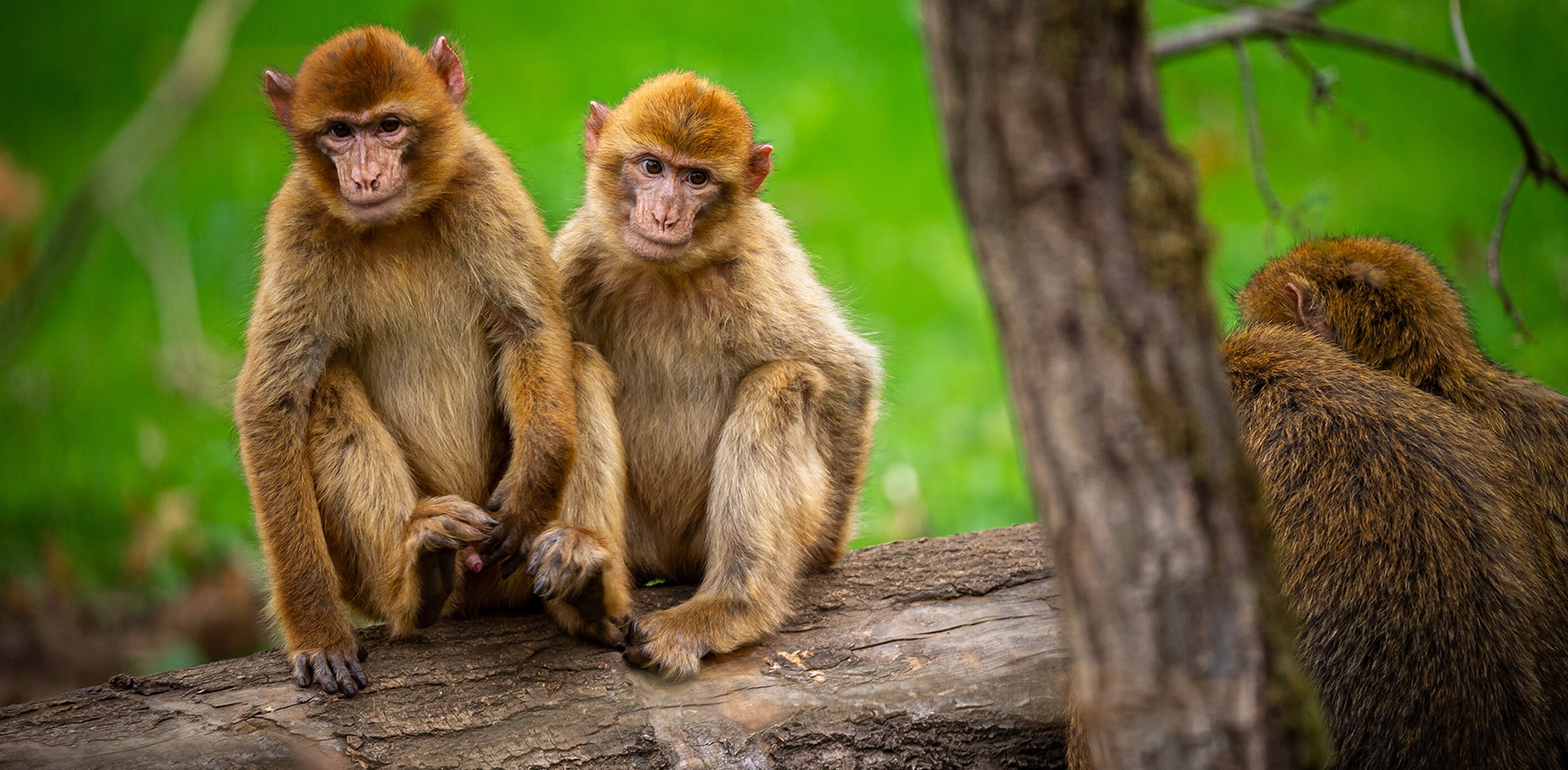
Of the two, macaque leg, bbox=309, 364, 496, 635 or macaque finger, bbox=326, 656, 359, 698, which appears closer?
macaque finger, bbox=326, 656, 359, 698

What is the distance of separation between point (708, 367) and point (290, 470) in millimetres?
1638

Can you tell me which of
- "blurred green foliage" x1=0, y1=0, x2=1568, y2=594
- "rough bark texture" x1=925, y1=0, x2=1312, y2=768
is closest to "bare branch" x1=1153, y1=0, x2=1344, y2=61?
"rough bark texture" x1=925, y1=0, x2=1312, y2=768

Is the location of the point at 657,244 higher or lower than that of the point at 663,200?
lower

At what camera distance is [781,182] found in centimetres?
995

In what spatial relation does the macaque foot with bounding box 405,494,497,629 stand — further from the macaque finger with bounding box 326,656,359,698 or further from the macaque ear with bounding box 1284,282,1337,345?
the macaque ear with bounding box 1284,282,1337,345

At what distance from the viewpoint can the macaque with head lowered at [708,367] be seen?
4.75 metres

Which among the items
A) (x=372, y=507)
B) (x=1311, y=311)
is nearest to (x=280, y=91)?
(x=372, y=507)

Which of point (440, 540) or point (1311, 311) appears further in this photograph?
point (1311, 311)

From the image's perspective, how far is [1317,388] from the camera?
4.45m

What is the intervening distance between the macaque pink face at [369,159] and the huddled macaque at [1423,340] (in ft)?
11.5

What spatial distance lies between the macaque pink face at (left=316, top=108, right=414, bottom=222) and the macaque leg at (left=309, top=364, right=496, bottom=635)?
651 mm

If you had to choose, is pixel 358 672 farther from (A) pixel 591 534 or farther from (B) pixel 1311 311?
(B) pixel 1311 311

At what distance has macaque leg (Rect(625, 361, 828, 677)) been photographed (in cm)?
457

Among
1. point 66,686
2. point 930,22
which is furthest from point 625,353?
point 66,686
